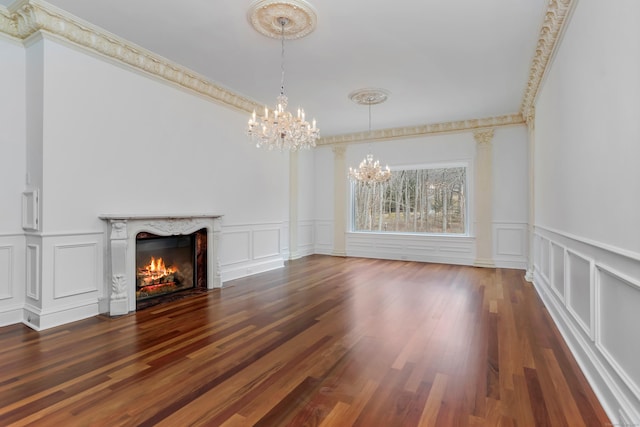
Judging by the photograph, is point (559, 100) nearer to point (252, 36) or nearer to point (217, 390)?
point (252, 36)

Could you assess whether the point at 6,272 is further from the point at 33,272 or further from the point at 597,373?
the point at 597,373

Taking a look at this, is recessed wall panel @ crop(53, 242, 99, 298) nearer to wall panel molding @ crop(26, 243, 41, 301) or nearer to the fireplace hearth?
wall panel molding @ crop(26, 243, 41, 301)

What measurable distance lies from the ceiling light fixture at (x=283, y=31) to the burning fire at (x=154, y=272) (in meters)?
2.39

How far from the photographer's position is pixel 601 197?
214 cm

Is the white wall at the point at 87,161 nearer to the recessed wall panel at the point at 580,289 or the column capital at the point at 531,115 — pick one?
the recessed wall panel at the point at 580,289

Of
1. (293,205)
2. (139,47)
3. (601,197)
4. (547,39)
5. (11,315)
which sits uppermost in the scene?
(139,47)

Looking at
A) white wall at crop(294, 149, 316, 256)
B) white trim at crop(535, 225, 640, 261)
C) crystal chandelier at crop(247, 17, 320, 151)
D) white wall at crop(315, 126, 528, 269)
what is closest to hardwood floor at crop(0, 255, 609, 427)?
white trim at crop(535, 225, 640, 261)

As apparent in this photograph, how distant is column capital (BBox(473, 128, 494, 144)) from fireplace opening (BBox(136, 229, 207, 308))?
5891 millimetres

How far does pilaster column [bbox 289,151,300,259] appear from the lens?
784 cm

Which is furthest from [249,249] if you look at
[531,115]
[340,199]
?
[531,115]

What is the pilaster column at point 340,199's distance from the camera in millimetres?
8445

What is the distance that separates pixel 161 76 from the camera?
435 centimetres

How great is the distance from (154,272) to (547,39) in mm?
5696

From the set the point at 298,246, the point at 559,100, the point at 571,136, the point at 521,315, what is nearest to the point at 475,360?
the point at 521,315
